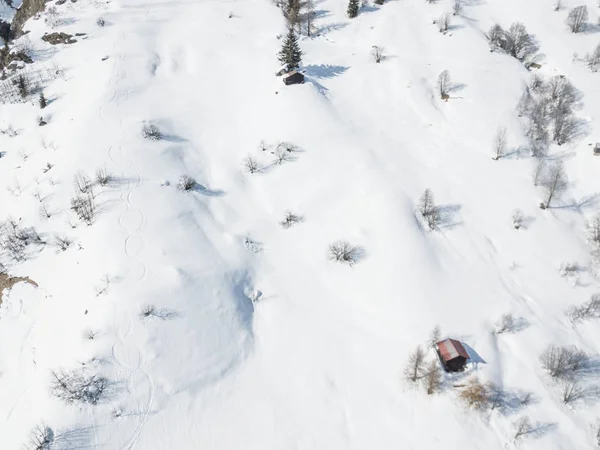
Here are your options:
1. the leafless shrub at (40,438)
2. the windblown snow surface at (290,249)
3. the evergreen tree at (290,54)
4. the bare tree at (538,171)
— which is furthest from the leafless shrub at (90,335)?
the bare tree at (538,171)

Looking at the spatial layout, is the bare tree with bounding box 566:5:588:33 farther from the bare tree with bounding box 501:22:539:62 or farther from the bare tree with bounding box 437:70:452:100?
the bare tree with bounding box 437:70:452:100

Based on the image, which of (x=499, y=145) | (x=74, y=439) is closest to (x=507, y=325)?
(x=499, y=145)

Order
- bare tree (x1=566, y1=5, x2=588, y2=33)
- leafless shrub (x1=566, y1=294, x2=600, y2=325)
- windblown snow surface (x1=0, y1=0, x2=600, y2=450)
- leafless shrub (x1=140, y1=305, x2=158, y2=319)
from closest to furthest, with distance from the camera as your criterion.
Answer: windblown snow surface (x1=0, y1=0, x2=600, y2=450)
leafless shrub (x1=140, y1=305, x2=158, y2=319)
leafless shrub (x1=566, y1=294, x2=600, y2=325)
bare tree (x1=566, y1=5, x2=588, y2=33)

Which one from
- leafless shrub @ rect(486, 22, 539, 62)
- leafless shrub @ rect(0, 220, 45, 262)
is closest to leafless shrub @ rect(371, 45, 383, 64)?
leafless shrub @ rect(486, 22, 539, 62)

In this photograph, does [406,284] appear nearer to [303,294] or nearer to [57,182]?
[303,294]

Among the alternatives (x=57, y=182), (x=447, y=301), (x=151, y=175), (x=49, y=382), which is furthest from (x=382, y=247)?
(x=57, y=182)

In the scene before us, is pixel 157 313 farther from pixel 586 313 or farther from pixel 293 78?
pixel 586 313
